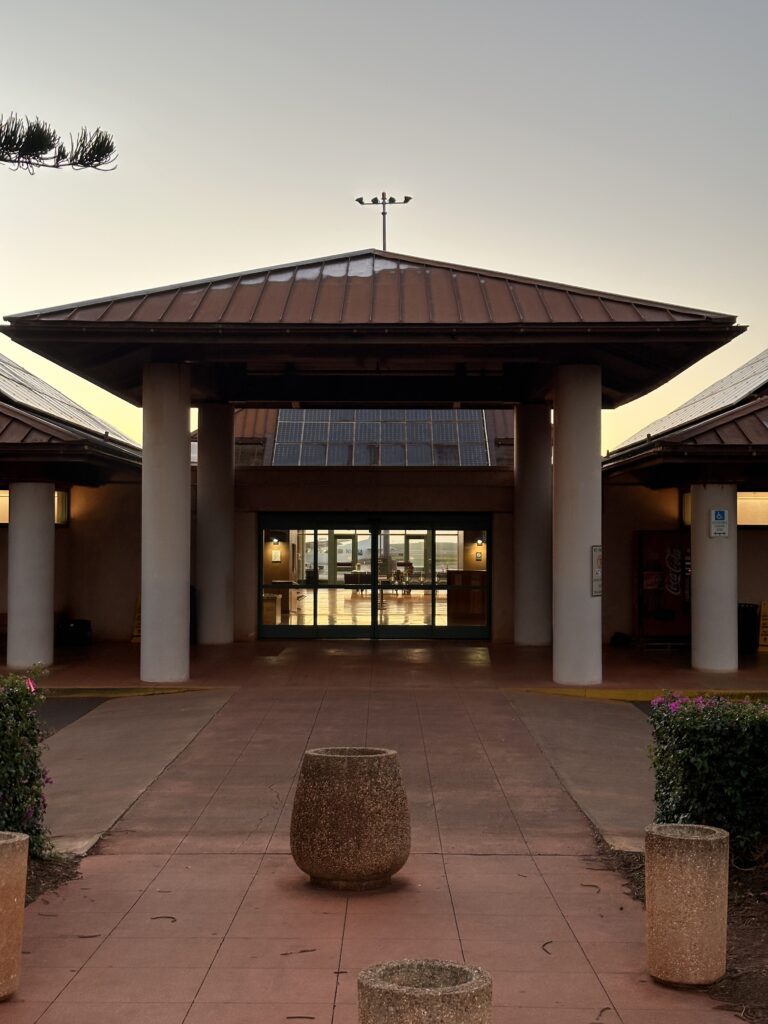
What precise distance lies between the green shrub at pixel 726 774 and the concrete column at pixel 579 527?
9.59m

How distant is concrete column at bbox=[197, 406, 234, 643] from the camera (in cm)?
2412

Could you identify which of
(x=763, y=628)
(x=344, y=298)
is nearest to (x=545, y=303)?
(x=344, y=298)

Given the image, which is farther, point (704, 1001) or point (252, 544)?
point (252, 544)

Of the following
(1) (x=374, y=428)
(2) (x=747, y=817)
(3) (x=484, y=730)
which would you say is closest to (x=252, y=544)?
(1) (x=374, y=428)

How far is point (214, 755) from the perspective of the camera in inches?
518

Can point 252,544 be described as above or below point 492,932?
above

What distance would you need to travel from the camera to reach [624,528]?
82.5 ft

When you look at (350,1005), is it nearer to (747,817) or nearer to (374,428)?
(747,817)

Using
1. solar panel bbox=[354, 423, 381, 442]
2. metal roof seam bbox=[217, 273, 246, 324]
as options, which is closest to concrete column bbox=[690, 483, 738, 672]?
metal roof seam bbox=[217, 273, 246, 324]

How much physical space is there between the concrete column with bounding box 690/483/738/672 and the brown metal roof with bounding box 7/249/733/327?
3.40 metres

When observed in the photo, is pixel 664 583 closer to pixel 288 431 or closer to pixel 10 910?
pixel 288 431

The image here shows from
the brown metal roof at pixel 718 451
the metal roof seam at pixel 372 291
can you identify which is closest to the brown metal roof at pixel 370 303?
the metal roof seam at pixel 372 291

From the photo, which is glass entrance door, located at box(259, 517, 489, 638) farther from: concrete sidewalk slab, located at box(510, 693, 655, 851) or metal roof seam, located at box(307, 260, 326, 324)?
concrete sidewalk slab, located at box(510, 693, 655, 851)

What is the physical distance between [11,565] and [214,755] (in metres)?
7.96
